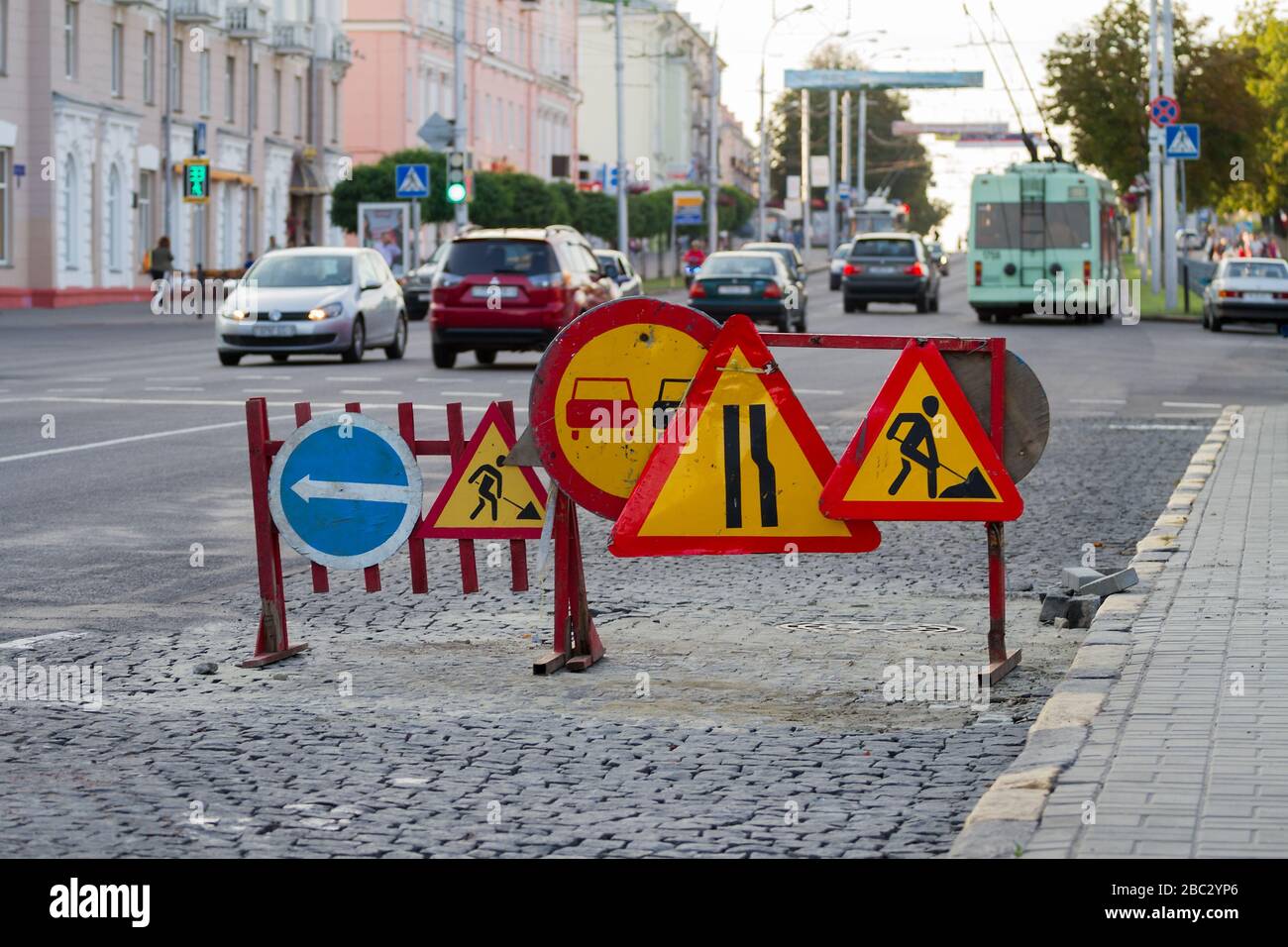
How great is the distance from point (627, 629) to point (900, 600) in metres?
1.45

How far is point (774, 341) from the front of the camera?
325 inches

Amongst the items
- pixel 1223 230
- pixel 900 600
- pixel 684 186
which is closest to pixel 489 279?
pixel 900 600

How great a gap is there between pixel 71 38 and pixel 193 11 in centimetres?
728

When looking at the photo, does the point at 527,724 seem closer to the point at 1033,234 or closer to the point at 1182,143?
the point at 1182,143

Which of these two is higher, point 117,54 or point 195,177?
point 117,54

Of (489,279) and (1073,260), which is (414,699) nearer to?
(489,279)

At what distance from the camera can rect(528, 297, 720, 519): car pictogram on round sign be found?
8352 millimetres

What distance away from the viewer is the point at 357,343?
29906mm

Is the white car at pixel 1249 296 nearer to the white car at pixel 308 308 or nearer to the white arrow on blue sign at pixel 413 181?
the white arrow on blue sign at pixel 413 181

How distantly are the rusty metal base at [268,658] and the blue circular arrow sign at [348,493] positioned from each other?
34 centimetres

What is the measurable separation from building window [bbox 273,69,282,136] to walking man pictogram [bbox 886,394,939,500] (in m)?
62.5

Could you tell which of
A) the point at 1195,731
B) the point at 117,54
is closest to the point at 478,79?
the point at 117,54

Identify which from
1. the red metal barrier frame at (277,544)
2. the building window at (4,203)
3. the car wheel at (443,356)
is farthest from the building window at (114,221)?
the red metal barrier frame at (277,544)

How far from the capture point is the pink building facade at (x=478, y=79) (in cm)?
8238
